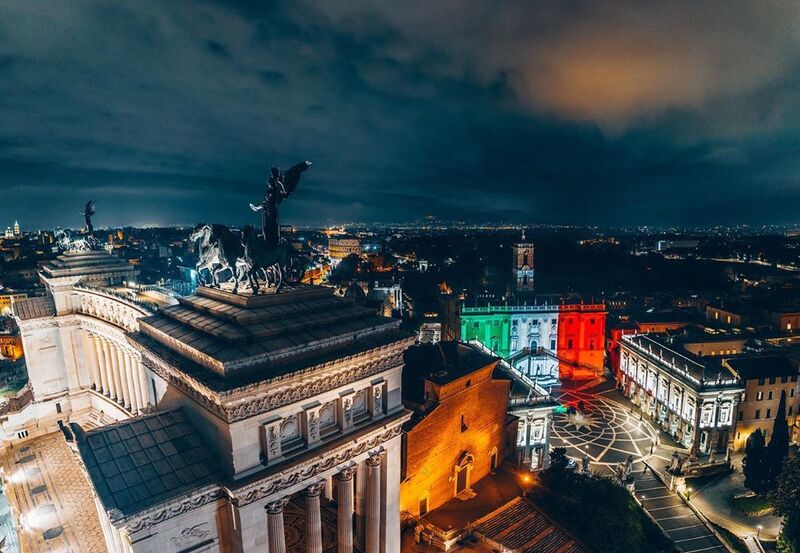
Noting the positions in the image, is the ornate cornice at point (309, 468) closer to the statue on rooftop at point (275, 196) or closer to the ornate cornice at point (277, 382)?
the ornate cornice at point (277, 382)

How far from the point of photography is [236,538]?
49.7 feet

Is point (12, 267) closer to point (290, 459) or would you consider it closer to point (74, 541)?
point (74, 541)

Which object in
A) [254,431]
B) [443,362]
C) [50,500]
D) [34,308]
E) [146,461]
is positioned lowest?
[50,500]

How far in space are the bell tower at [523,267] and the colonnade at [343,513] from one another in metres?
79.1

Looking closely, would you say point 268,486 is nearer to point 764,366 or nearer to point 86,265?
point 86,265

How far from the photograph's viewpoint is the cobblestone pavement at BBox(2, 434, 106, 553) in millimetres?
23700

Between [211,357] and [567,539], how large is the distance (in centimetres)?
3115

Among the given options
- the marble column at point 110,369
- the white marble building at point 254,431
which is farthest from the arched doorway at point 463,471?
Answer: the marble column at point 110,369

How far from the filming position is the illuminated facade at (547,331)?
8019cm

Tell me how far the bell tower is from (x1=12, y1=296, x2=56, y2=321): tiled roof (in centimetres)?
8039

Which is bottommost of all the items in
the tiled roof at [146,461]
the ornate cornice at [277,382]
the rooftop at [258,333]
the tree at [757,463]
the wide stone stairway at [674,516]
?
the wide stone stairway at [674,516]

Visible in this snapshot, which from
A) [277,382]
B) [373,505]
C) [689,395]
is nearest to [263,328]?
[277,382]

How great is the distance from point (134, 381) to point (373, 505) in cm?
2076

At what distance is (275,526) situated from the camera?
15750 mm
